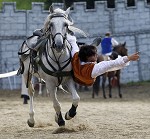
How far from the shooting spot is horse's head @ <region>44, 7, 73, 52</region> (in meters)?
9.38

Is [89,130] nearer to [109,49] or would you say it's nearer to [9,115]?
[9,115]

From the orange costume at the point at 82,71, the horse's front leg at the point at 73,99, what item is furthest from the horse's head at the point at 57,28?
the horse's front leg at the point at 73,99

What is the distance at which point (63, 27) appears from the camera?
970 cm

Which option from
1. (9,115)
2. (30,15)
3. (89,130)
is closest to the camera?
(89,130)

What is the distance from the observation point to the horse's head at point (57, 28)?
9.38 meters

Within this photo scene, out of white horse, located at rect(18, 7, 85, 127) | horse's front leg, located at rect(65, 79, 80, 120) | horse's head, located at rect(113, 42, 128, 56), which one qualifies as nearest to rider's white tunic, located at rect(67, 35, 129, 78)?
horse's front leg, located at rect(65, 79, 80, 120)

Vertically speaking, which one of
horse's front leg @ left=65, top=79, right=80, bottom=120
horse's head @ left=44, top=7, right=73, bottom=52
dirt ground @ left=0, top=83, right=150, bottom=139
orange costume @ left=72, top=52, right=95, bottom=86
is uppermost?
horse's head @ left=44, top=7, right=73, bottom=52

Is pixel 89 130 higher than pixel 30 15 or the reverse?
the reverse

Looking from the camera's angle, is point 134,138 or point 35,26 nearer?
point 134,138

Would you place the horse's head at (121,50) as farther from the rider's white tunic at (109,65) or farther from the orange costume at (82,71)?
the rider's white tunic at (109,65)

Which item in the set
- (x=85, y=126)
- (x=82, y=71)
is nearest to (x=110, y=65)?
(x=82, y=71)

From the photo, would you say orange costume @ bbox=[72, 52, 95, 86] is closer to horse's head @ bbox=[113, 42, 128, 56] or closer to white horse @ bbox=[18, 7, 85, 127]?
white horse @ bbox=[18, 7, 85, 127]

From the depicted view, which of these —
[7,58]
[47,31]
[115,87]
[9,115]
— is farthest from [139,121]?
[7,58]

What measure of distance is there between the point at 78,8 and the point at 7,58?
4157mm
